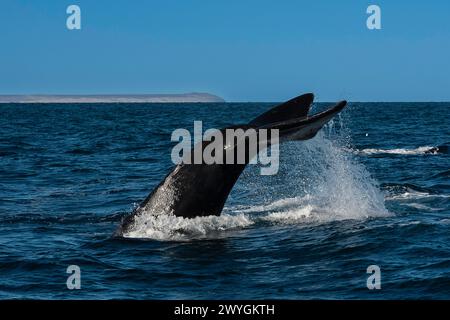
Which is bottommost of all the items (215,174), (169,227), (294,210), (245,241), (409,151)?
(245,241)

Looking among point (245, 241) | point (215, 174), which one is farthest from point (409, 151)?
point (215, 174)

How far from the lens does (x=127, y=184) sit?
20688mm

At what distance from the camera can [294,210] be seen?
48.9ft

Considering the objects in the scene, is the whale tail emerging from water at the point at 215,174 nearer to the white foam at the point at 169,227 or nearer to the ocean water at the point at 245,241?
the white foam at the point at 169,227

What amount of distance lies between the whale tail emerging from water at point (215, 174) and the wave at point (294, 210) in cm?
21

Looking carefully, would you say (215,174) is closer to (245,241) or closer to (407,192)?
(245,241)

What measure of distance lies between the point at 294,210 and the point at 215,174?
4342mm

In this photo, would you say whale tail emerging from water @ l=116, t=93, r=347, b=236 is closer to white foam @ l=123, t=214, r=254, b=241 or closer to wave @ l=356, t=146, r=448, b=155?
white foam @ l=123, t=214, r=254, b=241

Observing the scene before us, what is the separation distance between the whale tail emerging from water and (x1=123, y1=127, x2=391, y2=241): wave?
21 cm

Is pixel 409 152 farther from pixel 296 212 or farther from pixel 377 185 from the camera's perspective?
pixel 296 212

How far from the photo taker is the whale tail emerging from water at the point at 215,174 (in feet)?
34.5

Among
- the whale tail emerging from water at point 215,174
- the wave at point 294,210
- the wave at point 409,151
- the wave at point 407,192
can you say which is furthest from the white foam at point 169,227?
the wave at point 409,151

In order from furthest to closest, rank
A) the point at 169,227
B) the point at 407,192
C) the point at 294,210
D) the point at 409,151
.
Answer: the point at 409,151
the point at 407,192
the point at 294,210
the point at 169,227

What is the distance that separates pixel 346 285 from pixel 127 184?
1226 cm
